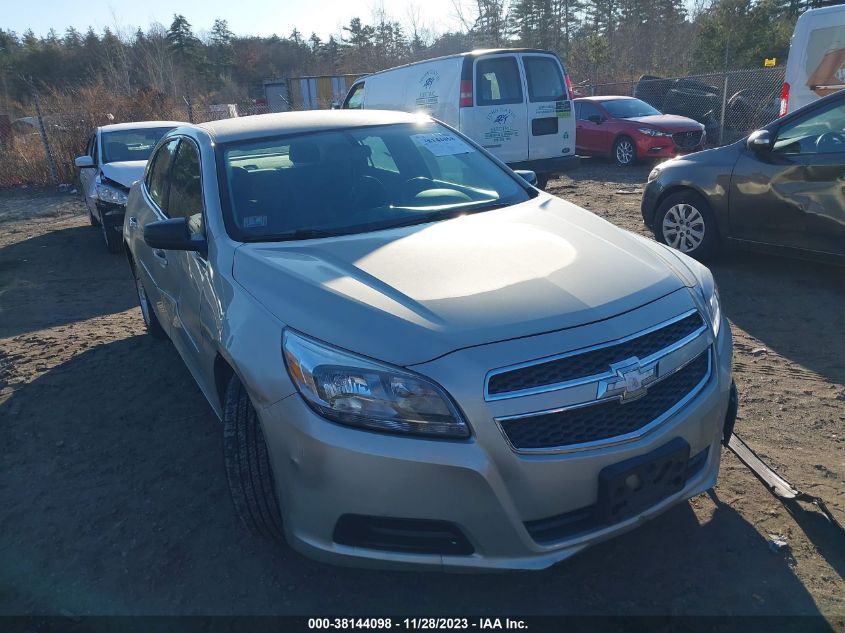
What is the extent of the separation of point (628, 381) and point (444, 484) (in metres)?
0.67

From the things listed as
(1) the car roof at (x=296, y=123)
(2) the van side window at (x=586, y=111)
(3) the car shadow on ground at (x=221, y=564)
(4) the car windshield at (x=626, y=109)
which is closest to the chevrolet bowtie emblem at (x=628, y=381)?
(3) the car shadow on ground at (x=221, y=564)

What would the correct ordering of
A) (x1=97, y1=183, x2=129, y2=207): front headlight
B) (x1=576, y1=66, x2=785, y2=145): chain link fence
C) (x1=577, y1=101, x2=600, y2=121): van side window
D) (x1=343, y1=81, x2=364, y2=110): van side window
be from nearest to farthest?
(x1=97, y1=183, x2=129, y2=207): front headlight → (x1=343, y1=81, x2=364, y2=110): van side window → (x1=577, y1=101, x2=600, y2=121): van side window → (x1=576, y1=66, x2=785, y2=145): chain link fence

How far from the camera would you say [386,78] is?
1164cm

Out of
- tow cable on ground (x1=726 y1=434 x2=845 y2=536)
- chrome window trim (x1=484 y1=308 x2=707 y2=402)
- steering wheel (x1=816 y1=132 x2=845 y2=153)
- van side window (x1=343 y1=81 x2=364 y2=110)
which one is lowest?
tow cable on ground (x1=726 y1=434 x2=845 y2=536)

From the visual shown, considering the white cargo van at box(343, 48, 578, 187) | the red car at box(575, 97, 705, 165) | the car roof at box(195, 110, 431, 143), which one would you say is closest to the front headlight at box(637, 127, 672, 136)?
the red car at box(575, 97, 705, 165)

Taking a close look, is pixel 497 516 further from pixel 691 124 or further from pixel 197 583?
pixel 691 124

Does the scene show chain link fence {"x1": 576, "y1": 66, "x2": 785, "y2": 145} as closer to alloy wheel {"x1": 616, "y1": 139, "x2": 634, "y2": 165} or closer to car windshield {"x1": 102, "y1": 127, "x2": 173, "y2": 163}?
alloy wheel {"x1": 616, "y1": 139, "x2": 634, "y2": 165}

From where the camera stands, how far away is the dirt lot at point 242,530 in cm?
242

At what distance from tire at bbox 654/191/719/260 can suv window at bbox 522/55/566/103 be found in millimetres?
4185

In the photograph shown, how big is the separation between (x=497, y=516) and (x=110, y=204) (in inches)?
315

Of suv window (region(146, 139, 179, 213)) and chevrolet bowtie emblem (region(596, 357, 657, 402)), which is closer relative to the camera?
chevrolet bowtie emblem (region(596, 357, 657, 402))

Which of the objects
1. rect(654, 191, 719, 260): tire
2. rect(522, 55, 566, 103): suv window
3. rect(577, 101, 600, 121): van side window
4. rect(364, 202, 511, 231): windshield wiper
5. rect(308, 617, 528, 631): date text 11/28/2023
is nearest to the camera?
rect(308, 617, 528, 631): date text 11/28/2023

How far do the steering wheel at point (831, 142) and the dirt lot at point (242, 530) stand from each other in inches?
44.9

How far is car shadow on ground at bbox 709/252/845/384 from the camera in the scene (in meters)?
4.33
